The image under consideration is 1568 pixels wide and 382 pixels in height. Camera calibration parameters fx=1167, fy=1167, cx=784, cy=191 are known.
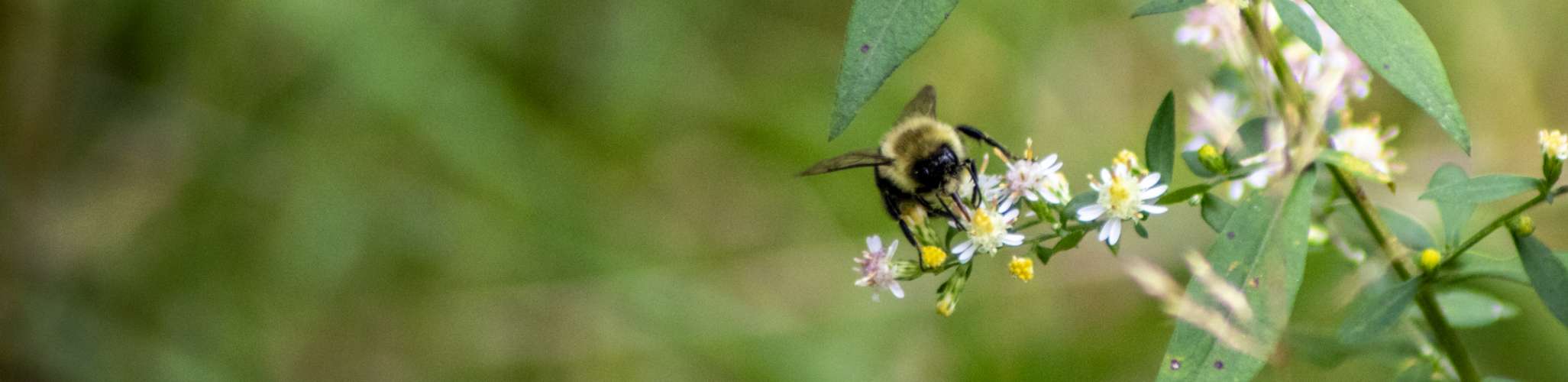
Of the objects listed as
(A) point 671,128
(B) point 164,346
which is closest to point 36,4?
(B) point 164,346

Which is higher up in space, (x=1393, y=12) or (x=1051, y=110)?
(x=1051, y=110)

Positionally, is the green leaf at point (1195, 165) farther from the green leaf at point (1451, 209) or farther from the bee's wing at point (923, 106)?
the bee's wing at point (923, 106)

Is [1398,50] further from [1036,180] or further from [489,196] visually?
[489,196]

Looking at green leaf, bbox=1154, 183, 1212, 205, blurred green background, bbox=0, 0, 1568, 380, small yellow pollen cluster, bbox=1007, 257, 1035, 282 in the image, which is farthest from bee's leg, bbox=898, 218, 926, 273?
blurred green background, bbox=0, 0, 1568, 380

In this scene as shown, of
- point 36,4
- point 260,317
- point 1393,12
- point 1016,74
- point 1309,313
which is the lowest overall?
point 1309,313

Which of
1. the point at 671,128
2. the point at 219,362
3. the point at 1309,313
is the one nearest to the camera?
the point at 1309,313

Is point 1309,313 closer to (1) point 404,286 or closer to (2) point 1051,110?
(2) point 1051,110

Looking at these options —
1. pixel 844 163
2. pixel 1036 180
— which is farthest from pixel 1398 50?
pixel 844 163
